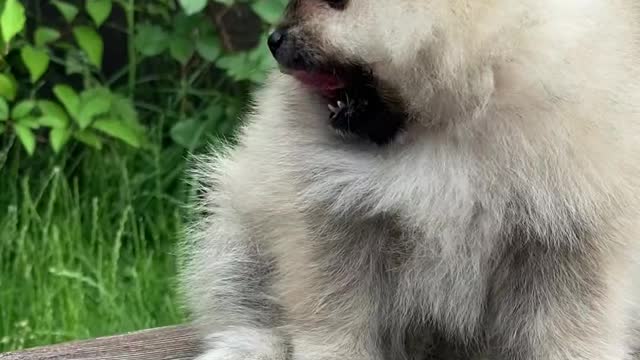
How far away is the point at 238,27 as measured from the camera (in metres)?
4.00

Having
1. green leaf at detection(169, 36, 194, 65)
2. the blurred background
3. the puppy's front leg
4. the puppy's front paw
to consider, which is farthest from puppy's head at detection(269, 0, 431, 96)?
green leaf at detection(169, 36, 194, 65)

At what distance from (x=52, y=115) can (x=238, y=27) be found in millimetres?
974

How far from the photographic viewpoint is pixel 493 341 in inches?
78.5

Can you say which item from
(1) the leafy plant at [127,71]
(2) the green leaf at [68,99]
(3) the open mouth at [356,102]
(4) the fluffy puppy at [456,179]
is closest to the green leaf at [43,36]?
(1) the leafy plant at [127,71]

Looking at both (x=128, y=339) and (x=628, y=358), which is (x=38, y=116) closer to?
(x=128, y=339)

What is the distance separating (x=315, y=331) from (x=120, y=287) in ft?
4.49

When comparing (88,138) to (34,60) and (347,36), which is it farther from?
(347,36)

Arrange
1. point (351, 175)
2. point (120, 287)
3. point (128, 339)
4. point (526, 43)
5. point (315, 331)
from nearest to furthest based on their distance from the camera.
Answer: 1. point (526, 43)
2. point (351, 175)
3. point (315, 331)
4. point (128, 339)
5. point (120, 287)

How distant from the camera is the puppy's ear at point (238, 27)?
3.77 m

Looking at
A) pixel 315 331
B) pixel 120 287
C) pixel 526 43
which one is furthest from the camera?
pixel 120 287

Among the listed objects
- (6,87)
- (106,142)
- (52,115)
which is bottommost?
(106,142)

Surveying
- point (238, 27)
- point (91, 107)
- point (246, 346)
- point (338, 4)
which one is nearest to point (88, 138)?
point (91, 107)

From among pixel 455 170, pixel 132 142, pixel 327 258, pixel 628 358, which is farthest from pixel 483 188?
pixel 132 142

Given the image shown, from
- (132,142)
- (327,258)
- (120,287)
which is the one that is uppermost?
(327,258)
